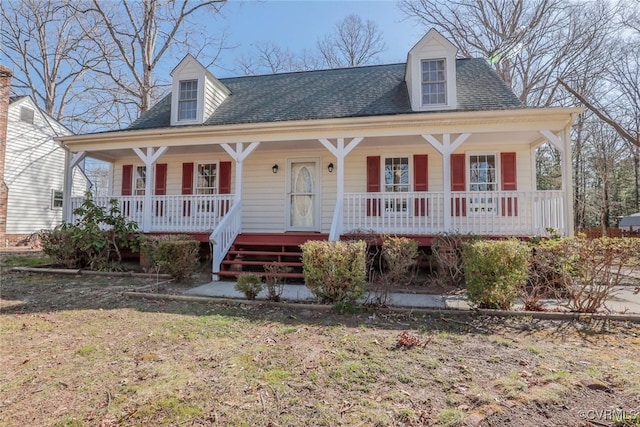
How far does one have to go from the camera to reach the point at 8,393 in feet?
8.68

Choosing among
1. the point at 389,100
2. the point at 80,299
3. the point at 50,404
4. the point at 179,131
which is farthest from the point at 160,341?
the point at 389,100

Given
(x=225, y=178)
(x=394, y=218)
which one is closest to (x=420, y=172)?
(x=394, y=218)

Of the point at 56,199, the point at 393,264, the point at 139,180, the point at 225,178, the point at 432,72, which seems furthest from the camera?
the point at 56,199

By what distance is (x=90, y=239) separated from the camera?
7.99 metres

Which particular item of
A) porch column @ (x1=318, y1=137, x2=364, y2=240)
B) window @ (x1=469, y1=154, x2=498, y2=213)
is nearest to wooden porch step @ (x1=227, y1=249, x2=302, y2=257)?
porch column @ (x1=318, y1=137, x2=364, y2=240)

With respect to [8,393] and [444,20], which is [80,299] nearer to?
[8,393]

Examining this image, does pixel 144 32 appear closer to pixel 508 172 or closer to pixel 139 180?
pixel 139 180

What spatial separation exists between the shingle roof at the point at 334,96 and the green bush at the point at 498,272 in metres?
4.57

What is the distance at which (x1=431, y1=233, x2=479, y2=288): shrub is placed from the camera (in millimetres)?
5944

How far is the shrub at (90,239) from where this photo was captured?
8016 mm

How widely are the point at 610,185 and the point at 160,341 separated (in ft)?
105

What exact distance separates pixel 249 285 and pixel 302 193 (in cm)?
495

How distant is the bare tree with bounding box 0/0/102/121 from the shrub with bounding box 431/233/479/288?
72.5ft

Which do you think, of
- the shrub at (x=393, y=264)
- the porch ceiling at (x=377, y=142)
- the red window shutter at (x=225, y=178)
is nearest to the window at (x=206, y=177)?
the red window shutter at (x=225, y=178)
